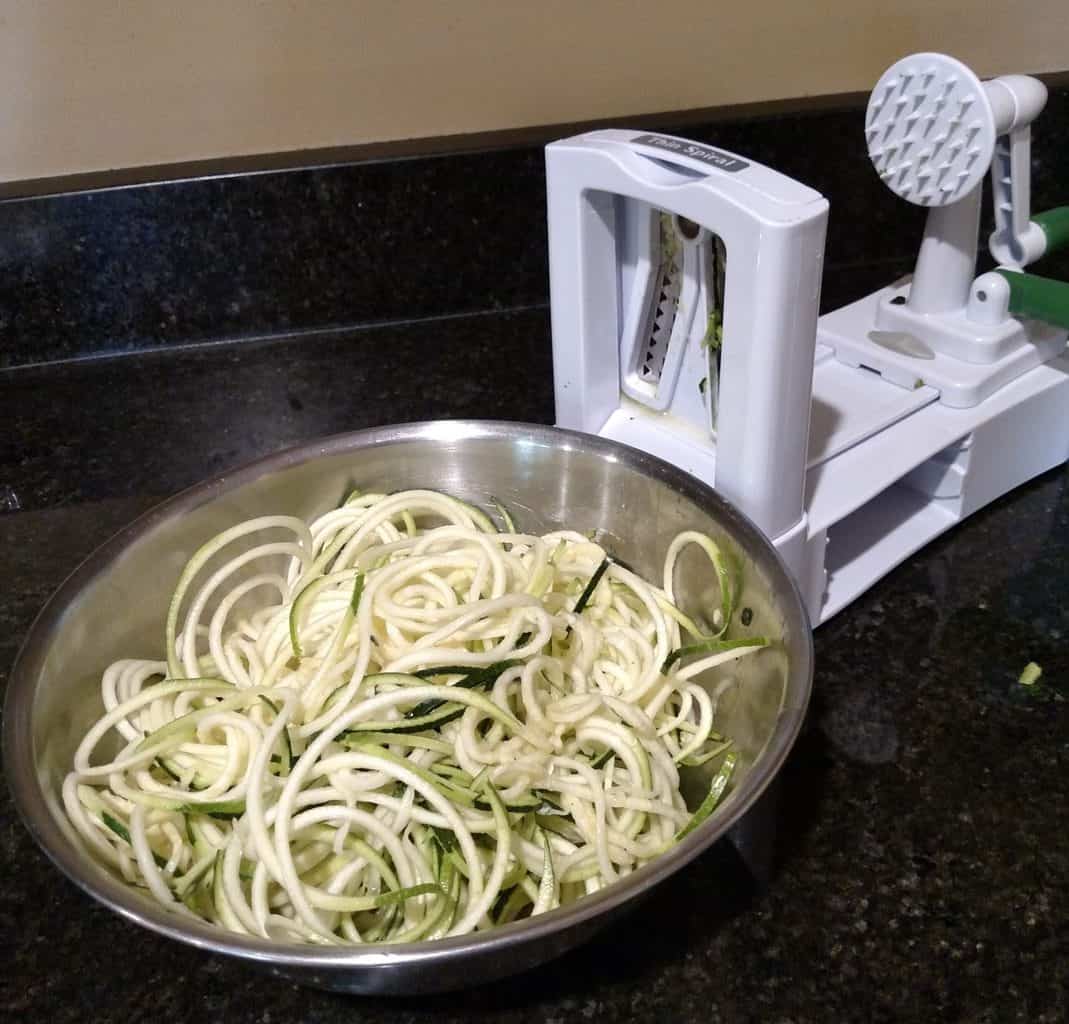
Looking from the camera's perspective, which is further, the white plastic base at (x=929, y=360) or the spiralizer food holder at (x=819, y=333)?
the white plastic base at (x=929, y=360)

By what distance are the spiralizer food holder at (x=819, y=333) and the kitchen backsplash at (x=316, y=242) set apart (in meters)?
0.30

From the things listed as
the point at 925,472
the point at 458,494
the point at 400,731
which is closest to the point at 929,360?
the point at 925,472

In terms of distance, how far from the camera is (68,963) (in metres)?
0.62

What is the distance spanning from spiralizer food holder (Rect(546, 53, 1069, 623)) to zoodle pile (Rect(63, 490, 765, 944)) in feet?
0.35

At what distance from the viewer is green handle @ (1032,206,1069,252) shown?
2.86 ft

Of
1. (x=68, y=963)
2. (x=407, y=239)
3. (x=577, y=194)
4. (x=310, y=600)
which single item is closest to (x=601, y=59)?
(x=407, y=239)

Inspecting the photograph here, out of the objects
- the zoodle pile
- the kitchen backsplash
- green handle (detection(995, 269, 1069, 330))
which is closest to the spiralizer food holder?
green handle (detection(995, 269, 1069, 330))

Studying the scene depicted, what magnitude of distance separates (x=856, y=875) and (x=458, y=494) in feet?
1.18

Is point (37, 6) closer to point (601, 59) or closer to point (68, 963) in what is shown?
point (601, 59)

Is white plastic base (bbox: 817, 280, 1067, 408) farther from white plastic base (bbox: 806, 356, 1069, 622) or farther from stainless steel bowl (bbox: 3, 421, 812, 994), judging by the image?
stainless steel bowl (bbox: 3, 421, 812, 994)

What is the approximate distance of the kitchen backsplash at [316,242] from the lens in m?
1.04

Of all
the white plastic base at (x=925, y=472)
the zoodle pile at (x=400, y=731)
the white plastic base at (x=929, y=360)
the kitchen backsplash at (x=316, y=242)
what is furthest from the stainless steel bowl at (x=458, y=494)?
the kitchen backsplash at (x=316, y=242)

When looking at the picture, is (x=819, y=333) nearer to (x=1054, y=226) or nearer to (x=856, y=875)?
(x=1054, y=226)

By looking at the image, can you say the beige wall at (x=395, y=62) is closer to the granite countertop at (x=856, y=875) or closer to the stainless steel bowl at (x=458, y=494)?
the granite countertop at (x=856, y=875)
